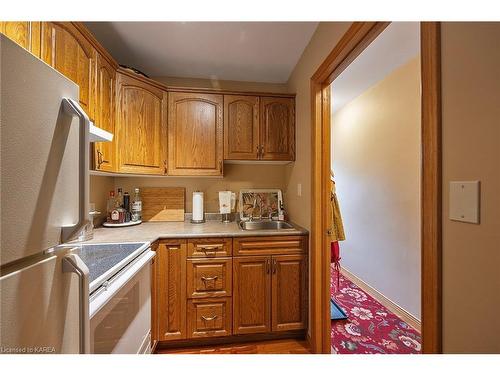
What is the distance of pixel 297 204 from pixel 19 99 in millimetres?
1801

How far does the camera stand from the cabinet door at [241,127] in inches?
79.9

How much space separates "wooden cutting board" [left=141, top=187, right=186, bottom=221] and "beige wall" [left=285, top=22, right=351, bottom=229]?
1.14m

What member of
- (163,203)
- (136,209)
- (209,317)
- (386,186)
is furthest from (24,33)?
(386,186)

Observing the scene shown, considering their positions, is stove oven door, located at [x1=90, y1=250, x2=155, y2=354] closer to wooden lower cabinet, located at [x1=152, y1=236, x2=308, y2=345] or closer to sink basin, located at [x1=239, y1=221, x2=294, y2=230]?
wooden lower cabinet, located at [x1=152, y1=236, x2=308, y2=345]

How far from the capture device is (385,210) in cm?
222

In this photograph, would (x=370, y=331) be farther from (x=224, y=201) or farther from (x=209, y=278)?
(x=224, y=201)

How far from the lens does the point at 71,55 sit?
1.17 metres

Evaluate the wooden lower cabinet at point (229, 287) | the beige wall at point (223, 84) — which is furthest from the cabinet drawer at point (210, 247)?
the beige wall at point (223, 84)

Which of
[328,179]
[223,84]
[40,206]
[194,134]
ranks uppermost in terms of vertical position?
[223,84]

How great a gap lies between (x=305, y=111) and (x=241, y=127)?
61 cm

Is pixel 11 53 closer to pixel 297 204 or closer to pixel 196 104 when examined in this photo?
pixel 196 104

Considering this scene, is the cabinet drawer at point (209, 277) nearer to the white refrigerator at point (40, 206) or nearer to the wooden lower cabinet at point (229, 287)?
the wooden lower cabinet at point (229, 287)

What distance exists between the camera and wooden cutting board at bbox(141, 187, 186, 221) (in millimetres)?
2188

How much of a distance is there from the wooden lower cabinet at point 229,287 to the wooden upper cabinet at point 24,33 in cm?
127
